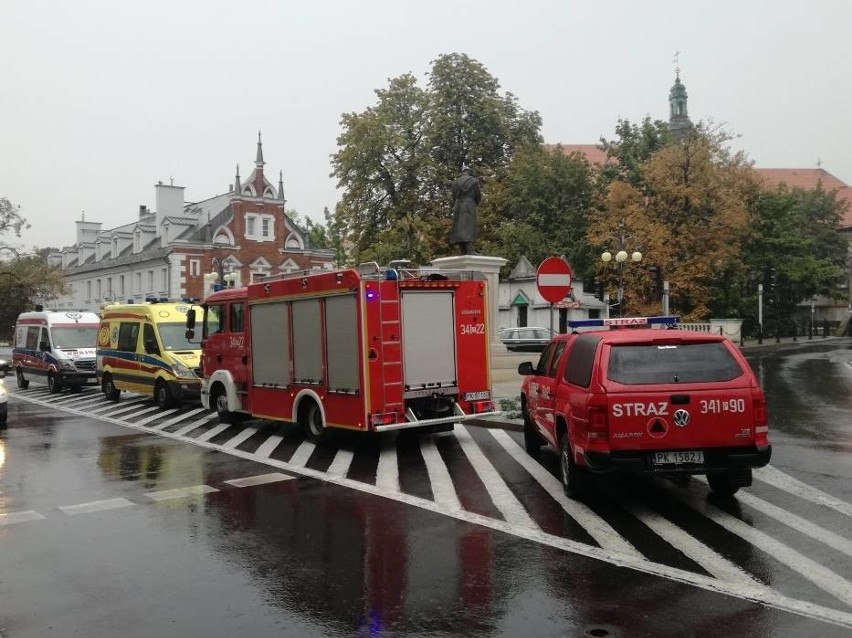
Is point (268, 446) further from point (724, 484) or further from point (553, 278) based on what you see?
point (724, 484)

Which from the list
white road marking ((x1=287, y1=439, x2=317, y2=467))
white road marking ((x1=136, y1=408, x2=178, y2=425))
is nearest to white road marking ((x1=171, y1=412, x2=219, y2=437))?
white road marking ((x1=136, y1=408, x2=178, y2=425))

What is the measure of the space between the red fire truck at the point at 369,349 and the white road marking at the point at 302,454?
186mm

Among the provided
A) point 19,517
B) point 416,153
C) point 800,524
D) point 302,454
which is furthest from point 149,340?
point 416,153

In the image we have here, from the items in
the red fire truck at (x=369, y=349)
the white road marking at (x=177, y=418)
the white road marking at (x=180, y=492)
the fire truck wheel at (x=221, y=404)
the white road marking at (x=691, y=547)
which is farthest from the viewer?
the white road marking at (x=177, y=418)

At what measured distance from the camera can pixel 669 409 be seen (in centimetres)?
729

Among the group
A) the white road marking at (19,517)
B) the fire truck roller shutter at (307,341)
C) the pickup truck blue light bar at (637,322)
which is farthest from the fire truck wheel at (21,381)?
the pickup truck blue light bar at (637,322)

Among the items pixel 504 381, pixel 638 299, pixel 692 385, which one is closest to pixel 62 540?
pixel 692 385

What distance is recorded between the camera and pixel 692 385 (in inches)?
290

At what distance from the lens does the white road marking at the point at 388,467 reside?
9.55 metres

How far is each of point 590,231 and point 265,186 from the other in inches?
1187

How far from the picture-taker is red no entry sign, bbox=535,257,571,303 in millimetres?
13930

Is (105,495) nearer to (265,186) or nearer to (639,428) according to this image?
(639,428)

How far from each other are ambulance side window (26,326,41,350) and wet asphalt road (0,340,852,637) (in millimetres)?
14606

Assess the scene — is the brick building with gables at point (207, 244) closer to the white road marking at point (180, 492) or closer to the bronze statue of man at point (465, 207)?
the bronze statue of man at point (465, 207)
